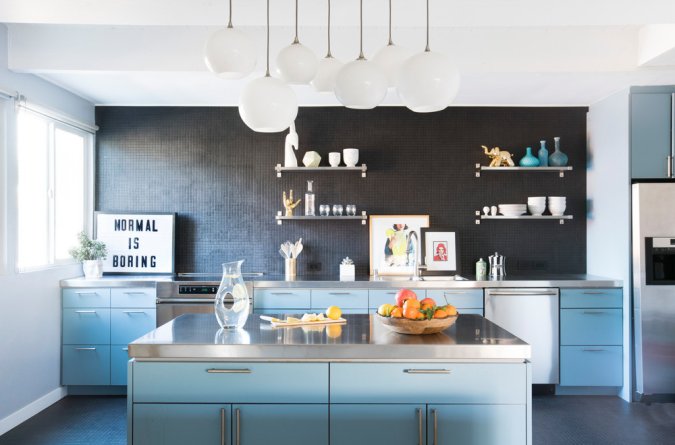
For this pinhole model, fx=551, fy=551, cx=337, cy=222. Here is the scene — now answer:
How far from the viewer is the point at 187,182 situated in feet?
17.2

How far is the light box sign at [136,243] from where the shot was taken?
513 centimetres

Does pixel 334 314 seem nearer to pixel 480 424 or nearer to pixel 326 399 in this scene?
pixel 326 399

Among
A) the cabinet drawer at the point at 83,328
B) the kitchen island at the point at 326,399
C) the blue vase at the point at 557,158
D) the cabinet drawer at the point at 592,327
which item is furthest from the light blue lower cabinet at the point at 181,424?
the blue vase at the point at 557,158

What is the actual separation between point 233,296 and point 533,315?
2.95m

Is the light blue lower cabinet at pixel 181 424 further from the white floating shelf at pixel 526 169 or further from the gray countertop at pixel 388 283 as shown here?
the white floating shelf at pixel 526 169

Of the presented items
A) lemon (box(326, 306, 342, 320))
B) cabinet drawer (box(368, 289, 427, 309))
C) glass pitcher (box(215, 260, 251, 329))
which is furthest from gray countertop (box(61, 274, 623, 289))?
glass pitcher (box(215, 260, 251, 329))

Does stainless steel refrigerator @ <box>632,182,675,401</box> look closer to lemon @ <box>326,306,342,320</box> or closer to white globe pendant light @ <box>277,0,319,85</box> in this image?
lemon @ <box>326,306,342,320</box>

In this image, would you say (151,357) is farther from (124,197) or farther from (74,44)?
(124,197)

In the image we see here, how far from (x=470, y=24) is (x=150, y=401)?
2624 millimetres

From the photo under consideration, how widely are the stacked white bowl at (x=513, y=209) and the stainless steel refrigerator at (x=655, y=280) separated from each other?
38.1 inches

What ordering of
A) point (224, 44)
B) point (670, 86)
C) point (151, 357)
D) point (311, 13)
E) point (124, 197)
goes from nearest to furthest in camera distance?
point (224, 44)
point (151, 357)
point (311, 13)
point (670, 86)
point (124, 197)

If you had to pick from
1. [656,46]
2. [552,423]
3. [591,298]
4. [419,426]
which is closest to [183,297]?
[419,426]

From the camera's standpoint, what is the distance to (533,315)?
14.8ft

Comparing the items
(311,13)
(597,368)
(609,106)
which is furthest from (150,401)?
(609,106)
